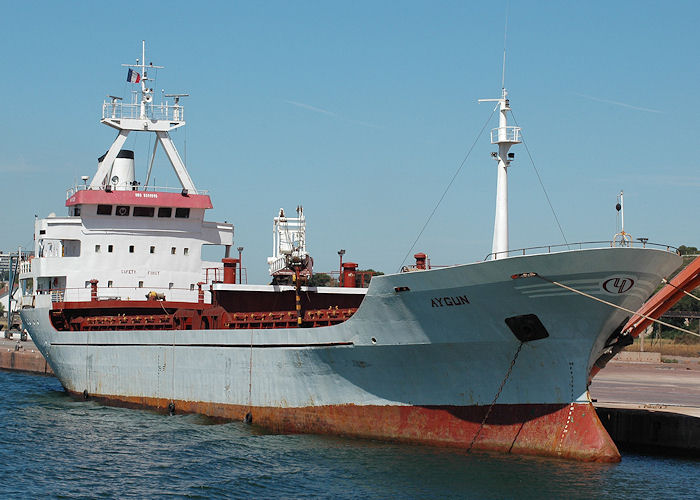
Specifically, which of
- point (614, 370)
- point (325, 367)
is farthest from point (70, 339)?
point (614, 370)

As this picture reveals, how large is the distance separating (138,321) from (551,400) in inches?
597

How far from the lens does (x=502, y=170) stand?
22.5 metres

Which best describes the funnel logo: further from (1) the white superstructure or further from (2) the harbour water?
(1) the white superstructure

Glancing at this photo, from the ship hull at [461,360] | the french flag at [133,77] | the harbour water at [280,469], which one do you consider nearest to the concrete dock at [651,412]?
the harbour water at [280,469]

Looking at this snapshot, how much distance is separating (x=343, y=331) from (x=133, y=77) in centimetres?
1770

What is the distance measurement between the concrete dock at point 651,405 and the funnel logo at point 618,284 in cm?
490

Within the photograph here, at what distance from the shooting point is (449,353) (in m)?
20.9

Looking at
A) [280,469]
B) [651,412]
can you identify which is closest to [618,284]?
[651,412]

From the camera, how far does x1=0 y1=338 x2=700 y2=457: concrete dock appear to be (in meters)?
22.8

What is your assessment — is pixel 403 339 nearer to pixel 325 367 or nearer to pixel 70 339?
pixel 325 367

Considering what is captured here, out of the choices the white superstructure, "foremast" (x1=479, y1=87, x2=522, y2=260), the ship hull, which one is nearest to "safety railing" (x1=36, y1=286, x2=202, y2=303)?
the white superstructure

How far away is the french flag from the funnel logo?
2240 centimetres

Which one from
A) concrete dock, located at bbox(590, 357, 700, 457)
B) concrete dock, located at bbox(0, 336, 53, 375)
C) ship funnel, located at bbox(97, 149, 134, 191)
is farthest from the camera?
concrete dock, located at bbox(0, 336, 53, 375)

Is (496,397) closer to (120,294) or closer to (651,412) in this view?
(651,412)
